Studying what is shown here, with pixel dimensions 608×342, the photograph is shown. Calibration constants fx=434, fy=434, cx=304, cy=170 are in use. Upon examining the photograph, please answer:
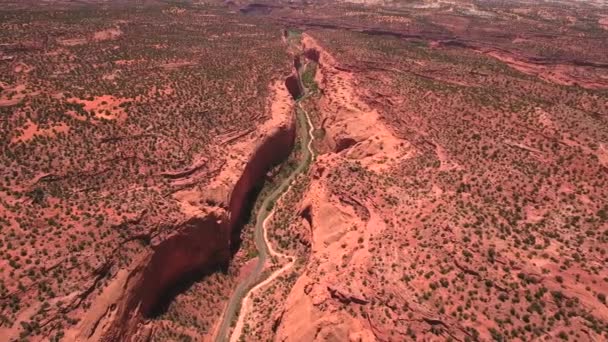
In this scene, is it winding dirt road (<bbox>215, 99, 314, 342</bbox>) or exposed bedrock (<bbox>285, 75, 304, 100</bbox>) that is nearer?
winding dirt road (<bbox>215, 99, 314, 342</bbox>)

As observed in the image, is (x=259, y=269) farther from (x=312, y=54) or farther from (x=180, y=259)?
(x=312, y=54)

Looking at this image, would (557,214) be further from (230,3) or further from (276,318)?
(230,3)

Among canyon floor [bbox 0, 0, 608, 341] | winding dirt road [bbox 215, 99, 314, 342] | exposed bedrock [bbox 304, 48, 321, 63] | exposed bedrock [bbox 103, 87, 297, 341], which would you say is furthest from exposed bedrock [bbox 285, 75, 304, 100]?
exposed bedrock [bbox 103, 87, 297, 341]

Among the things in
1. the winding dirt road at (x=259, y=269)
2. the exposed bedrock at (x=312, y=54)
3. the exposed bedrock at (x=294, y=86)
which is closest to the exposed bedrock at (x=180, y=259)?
the winding dirt road at (x=259, y=269)

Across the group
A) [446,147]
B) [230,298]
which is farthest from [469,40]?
[230,298]

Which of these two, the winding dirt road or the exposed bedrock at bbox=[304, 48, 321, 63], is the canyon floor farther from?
the exposed bedrock at bbox=[304, 48, 321, 63]

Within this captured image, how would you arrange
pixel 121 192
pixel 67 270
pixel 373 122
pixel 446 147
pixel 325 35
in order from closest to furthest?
pixel 67 270, pixel 121 192, pixel 446 147, pixel 373 122, pixel 325 35
